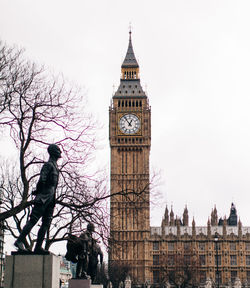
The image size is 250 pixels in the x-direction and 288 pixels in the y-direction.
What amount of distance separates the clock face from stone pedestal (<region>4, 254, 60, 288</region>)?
3288 inches

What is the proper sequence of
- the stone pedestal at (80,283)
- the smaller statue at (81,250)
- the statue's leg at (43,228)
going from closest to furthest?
the statue's leg at (43,228)
the stone pedestal at (80,283)
the smaller statue at (81,250)

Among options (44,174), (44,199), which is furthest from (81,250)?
(44,174)

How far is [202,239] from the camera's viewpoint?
9956cm

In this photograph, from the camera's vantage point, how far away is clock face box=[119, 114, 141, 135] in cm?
9544

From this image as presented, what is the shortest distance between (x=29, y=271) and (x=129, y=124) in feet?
276

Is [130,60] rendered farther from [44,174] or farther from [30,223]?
[30,223]

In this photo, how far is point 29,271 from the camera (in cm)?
1191

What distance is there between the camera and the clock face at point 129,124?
95.4 metres

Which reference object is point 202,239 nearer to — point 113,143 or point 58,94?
point 113,143


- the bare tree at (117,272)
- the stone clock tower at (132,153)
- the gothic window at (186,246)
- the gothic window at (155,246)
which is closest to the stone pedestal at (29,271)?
the bare tree at (117,272)

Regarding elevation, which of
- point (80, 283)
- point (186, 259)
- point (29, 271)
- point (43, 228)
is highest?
point (43, 228)

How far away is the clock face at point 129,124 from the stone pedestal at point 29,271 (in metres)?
83.5

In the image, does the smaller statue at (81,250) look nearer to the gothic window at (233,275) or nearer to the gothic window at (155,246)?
the gothic window at (155,246)

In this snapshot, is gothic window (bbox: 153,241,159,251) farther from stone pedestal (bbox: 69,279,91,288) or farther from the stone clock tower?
stone pedestal (bbox: 69,279,91,288)
